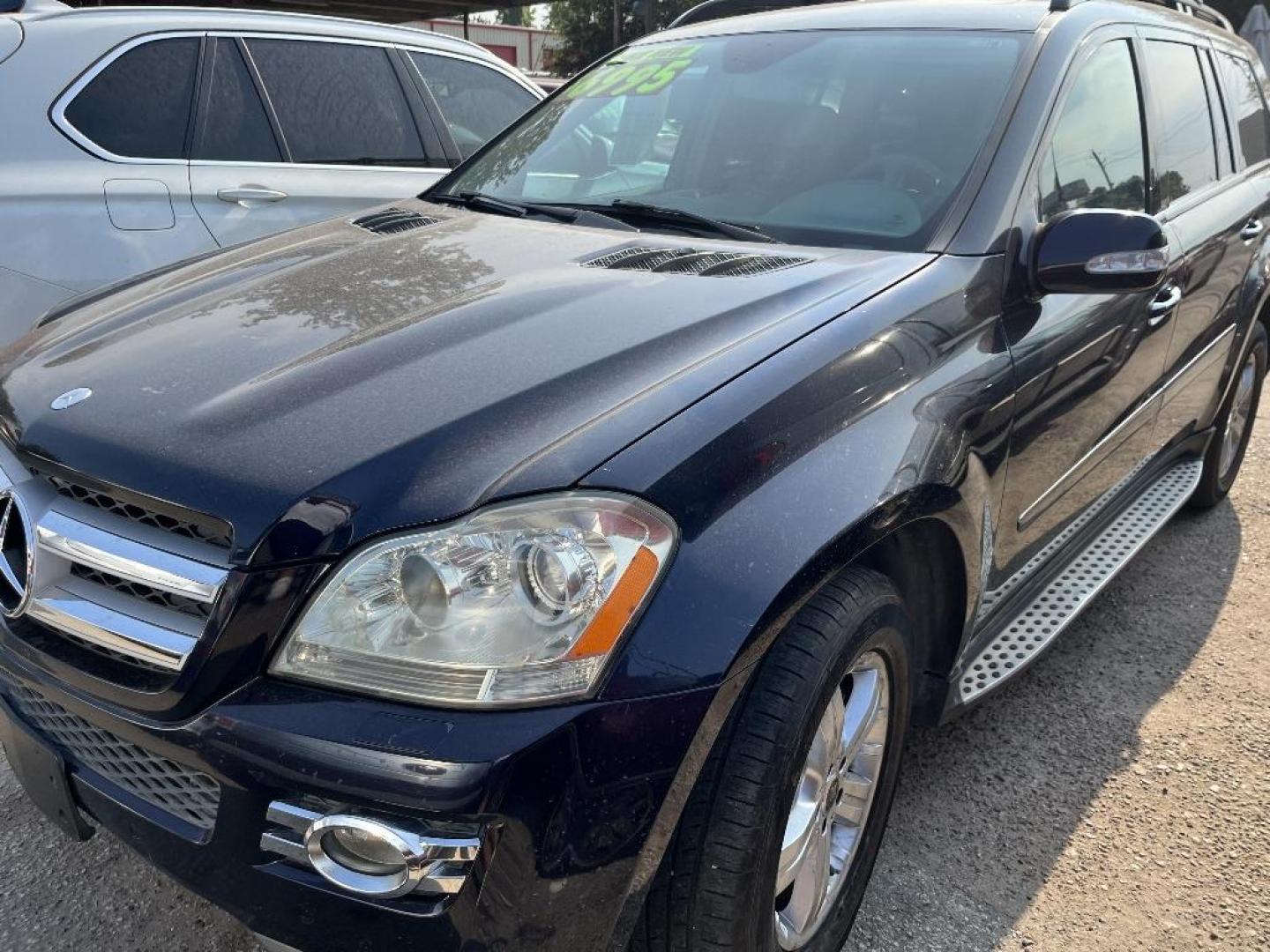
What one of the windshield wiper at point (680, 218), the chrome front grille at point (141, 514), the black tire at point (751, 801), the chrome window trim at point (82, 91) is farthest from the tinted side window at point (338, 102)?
the black tire at point (751, 801)

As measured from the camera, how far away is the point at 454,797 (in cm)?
132

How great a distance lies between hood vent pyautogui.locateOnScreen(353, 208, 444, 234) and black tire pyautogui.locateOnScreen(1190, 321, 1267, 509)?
9.69ft

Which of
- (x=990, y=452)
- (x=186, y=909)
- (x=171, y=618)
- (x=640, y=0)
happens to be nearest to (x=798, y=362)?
(x=990, y=452)

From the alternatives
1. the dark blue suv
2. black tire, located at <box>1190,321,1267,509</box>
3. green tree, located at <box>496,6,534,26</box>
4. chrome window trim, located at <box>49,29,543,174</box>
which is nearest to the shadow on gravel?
the dark blue suv

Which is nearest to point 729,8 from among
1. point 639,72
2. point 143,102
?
point 639,72

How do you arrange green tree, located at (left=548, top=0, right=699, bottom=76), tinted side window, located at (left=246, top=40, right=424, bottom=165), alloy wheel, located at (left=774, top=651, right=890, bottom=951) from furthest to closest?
green tree, located at (left=548, top=0, right=699, bottom=76) → tinted side window, located at (left=246, top=40, right=424, bottom=165) → alloy wheel, located at (left=774, top=651, right=890, bottom=951)

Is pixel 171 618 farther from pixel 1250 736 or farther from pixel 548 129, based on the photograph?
pixel 1250 736

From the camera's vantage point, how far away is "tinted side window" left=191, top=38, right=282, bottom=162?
12.9 ft

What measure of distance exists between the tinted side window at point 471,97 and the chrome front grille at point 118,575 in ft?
11.1

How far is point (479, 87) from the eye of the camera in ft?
16.4

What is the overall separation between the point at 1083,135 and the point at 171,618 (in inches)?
90.3

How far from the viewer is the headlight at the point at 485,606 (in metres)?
1.40

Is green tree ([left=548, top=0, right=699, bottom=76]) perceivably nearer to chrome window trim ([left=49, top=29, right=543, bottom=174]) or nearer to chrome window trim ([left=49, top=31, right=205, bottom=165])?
chrome window trim ([left=49, top=29, right=543, bottom=174])

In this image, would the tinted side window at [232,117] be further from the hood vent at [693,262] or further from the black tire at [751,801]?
the black tire at [751,801]
